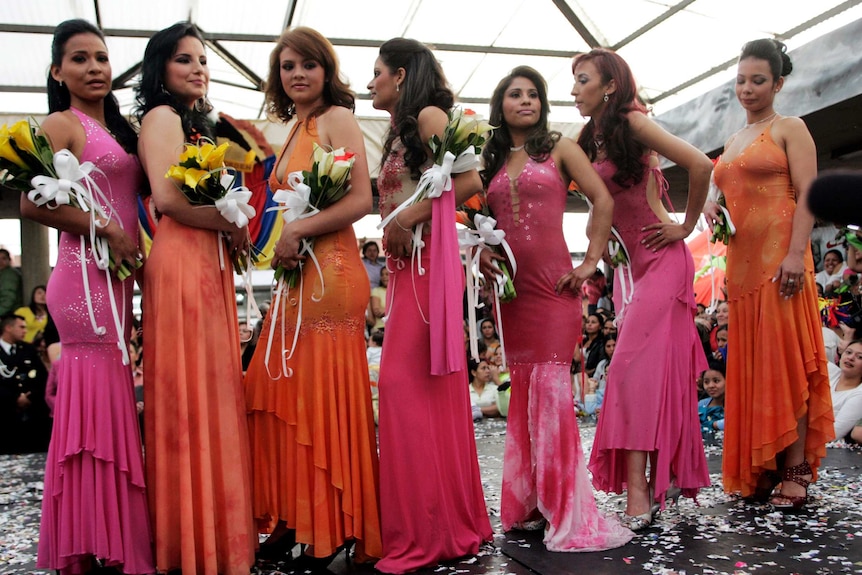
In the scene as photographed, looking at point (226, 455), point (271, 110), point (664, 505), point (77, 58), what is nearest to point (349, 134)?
point (271, 110)

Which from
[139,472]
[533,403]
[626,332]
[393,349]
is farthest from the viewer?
[626,332]

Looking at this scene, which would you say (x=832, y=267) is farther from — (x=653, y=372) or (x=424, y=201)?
(x=424, y=201)

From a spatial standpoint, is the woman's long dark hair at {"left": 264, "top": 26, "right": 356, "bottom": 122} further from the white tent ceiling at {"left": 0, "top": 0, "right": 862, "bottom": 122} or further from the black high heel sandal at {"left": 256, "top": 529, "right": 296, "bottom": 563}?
the white tent ceiling at {"left": 0, "top": 0, "right": 862, "bottom": 122}

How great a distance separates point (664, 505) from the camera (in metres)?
3.75

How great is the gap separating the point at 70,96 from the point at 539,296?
6.67 feet

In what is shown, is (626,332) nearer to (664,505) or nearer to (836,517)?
(664,505)

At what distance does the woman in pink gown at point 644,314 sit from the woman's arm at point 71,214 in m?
2.07

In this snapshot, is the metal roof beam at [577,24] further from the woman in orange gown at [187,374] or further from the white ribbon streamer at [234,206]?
the white ribbon streamer at [234,206]

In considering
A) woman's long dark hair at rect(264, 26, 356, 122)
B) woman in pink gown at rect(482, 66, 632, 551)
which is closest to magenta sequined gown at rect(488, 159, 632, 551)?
woman in pink gown at rect(482, 66, 632, 551)

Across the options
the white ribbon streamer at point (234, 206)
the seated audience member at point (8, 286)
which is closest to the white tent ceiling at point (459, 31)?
the seated audience member at point (8, 286)

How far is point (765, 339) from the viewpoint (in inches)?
151

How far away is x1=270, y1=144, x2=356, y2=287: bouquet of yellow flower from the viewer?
3016mm

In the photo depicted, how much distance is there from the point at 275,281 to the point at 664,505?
6.74ft

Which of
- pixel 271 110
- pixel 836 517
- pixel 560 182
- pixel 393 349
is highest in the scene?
pixel 271 110
